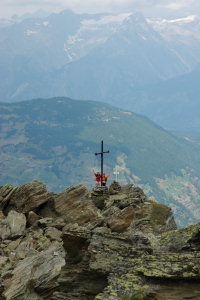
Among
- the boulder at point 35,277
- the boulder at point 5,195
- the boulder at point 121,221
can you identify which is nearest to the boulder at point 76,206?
the boulder at point 121,221

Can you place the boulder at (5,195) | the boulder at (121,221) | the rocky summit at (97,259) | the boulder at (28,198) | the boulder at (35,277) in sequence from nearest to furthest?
the rocky summit at (97,259)
the boulder at (35,277)
the boulder at (121,221)
the boulder at (28,198)
the boulder at (5,195)

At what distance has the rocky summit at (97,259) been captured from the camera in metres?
13.6

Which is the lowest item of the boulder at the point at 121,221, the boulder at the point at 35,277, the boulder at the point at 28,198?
the boulder at the point at 35,277

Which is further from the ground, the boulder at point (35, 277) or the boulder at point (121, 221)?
the boulder at point (121, 221)

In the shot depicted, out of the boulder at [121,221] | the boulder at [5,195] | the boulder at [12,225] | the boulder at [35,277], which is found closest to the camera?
the boulder at [35,277]

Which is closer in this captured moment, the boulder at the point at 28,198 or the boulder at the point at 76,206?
the boulder at the point at 76,206

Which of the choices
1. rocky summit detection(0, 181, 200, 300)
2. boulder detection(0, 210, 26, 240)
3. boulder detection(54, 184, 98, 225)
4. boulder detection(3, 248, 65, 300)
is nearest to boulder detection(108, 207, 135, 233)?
rocky summit detection(0, 181, 200, 300)

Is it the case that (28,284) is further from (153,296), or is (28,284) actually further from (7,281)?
(153,296)

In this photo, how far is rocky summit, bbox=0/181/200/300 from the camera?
13602 mm

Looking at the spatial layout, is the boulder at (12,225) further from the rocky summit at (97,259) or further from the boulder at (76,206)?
the boulder at (76,206)

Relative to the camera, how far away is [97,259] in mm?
16391

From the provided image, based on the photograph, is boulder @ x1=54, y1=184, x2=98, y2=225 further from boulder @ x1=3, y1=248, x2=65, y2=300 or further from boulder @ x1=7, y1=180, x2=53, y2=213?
boulder @ x1=3, y1=248, x2=65, y2=300

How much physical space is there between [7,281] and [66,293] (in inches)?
309

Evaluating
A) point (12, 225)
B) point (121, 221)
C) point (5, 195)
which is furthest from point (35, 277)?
point (5, 195)
